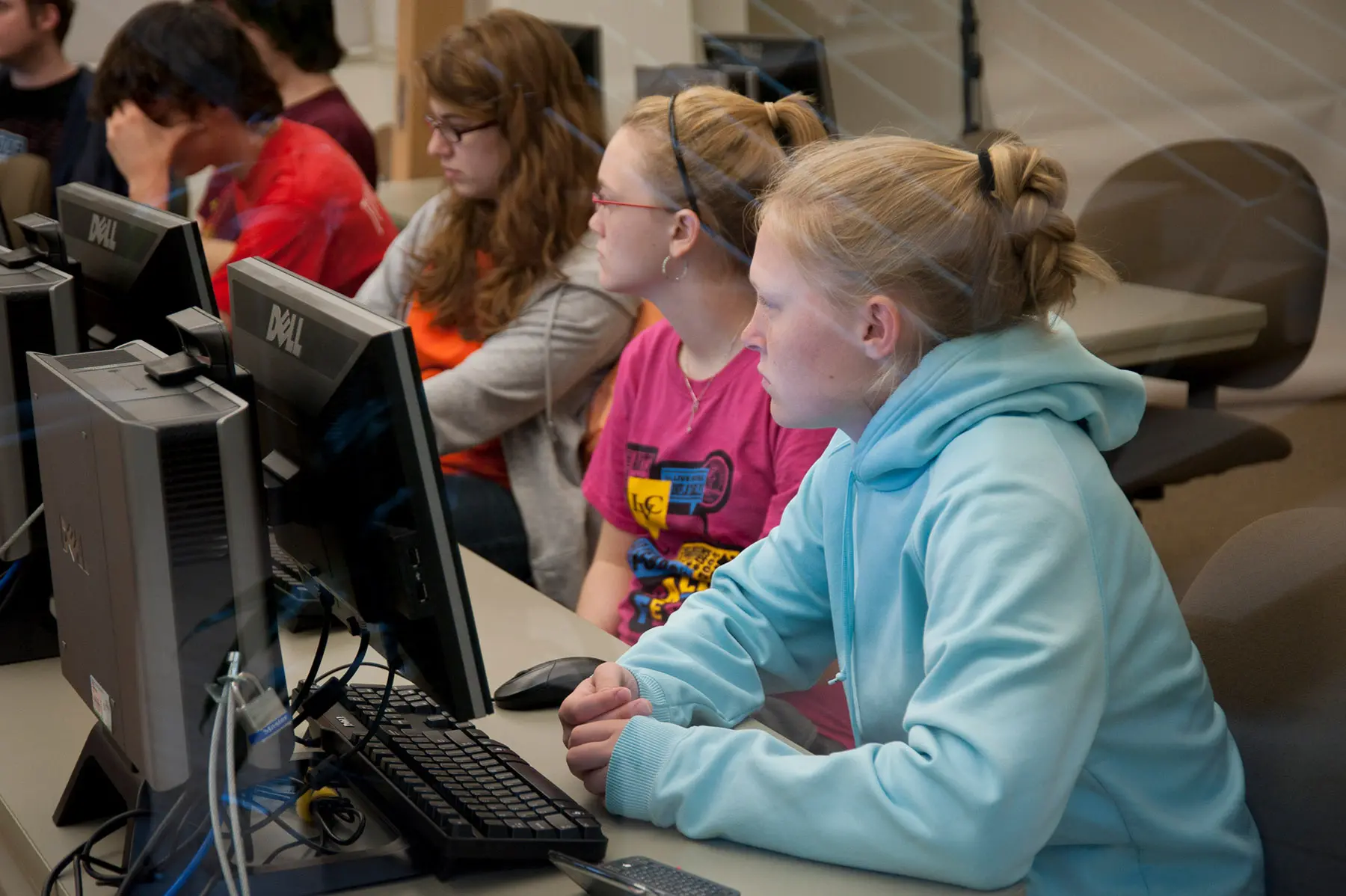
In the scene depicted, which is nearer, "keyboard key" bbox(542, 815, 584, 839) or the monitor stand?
"keyboard key" bbox(542, 815, 584, 839)

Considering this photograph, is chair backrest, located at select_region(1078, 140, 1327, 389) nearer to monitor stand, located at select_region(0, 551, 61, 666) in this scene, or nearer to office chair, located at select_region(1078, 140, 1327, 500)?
office chair, located at select_region(1078, 140, 1327, 500)

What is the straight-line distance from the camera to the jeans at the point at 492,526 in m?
2.07

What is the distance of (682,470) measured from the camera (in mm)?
1598

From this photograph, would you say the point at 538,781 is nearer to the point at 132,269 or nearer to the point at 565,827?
the point at 565,827

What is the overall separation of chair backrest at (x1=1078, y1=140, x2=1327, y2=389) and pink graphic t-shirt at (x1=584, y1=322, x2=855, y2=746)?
446 mm

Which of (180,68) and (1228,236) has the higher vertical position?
(180,68)

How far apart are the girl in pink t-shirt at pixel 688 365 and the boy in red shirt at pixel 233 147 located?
1.05m

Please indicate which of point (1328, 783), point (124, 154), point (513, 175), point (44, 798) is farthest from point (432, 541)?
point (124, 154)

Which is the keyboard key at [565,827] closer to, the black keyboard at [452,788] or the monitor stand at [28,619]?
the black keyboard at [452,788]

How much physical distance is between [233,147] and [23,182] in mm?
764

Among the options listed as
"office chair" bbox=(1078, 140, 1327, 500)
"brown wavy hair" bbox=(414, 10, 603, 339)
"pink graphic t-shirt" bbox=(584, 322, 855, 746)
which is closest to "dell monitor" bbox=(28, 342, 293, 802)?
"pink graphic t-shirt" bbox=(584, 322, 855, 746)

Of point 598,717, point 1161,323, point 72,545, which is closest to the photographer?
point 72,545

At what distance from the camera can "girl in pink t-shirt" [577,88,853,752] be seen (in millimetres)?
1525

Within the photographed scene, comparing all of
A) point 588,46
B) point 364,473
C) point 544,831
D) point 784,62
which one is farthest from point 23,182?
point 544,831
